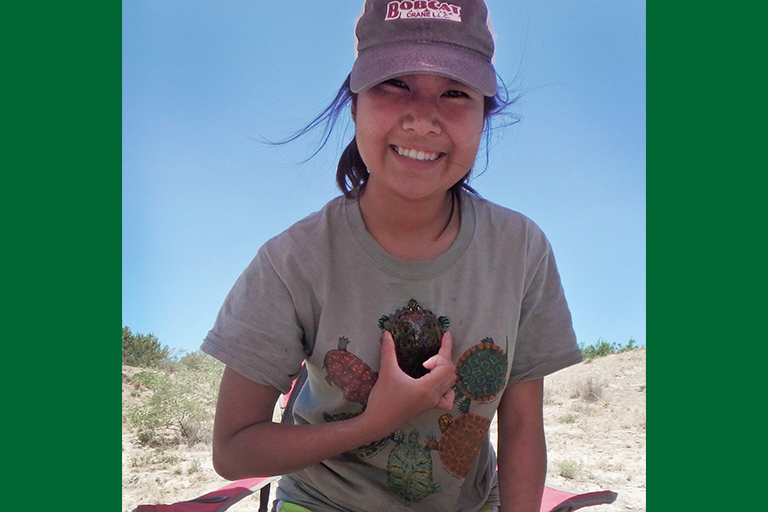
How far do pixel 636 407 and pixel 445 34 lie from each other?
6337mm

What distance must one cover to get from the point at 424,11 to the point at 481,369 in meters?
0.77

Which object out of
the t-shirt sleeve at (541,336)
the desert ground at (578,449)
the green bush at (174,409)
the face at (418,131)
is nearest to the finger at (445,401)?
the t-shirt sleeve at (541,336)

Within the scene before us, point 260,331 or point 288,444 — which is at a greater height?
point 260,331

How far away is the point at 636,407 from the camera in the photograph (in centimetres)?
670

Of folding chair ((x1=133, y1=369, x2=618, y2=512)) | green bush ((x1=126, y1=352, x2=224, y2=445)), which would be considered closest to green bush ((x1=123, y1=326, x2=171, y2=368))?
green bush ((x1=126, y1=352, x2=224, y2=445))

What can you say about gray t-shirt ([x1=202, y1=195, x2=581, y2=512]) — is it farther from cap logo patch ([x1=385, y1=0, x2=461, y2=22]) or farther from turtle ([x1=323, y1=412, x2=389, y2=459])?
cap logo patch ([x1=385, y1=0, x2=461, y2=22])

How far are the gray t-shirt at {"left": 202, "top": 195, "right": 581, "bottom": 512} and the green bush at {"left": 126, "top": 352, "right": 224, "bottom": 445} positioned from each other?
6.01 metres

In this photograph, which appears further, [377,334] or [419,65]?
[377,334]

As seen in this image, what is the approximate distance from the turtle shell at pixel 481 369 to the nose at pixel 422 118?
0.49m

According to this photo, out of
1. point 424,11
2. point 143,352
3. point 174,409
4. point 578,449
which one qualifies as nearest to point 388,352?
point 424,11

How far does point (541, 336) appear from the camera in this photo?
59.7 inches

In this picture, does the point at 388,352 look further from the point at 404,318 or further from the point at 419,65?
the point at 419,65

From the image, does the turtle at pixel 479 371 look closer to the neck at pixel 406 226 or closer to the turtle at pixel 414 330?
Result: the turtle at pixel 414 330

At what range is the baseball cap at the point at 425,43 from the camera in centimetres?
123
